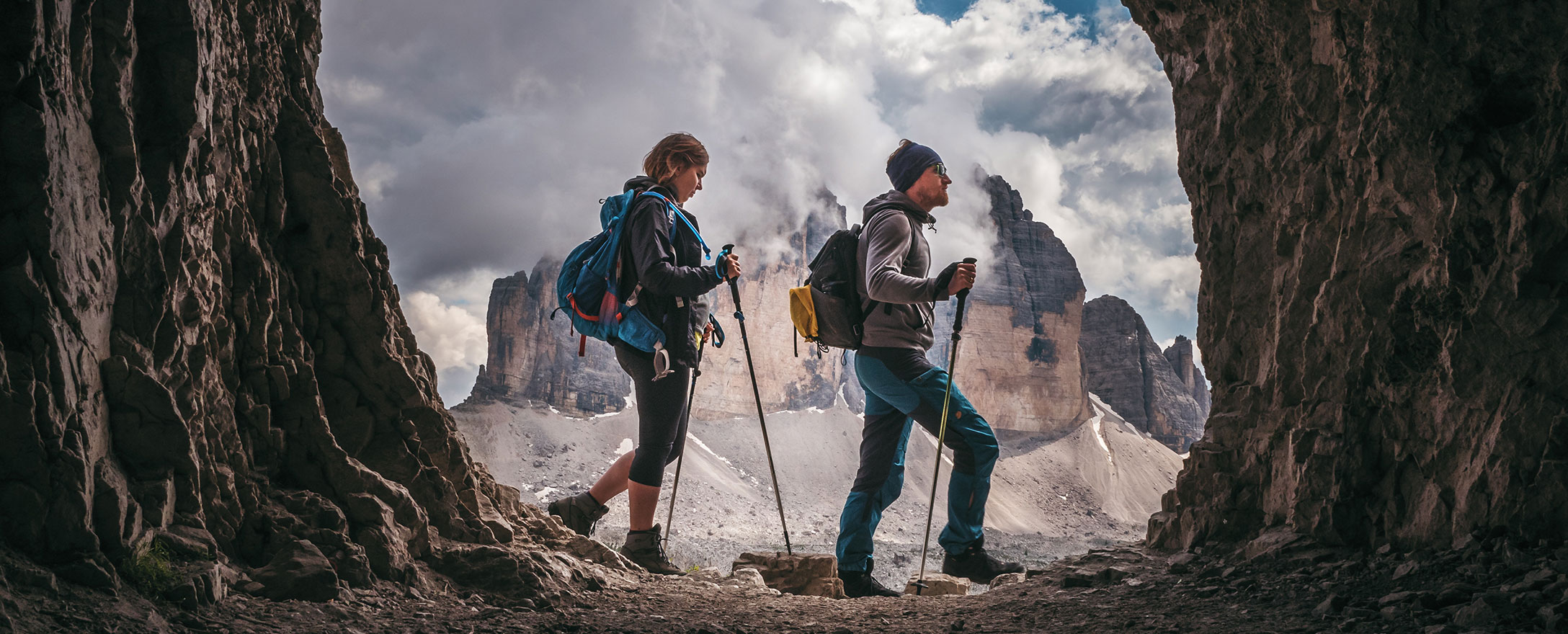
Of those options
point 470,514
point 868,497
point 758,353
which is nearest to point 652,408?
point 470,514

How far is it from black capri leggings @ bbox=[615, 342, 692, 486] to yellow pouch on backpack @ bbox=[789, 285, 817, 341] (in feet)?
3.16

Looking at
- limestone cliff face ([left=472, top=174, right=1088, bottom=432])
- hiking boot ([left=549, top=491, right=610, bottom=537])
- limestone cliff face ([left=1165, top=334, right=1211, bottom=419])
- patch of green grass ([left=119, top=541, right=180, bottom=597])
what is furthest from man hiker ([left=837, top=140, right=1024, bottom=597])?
limestone cliff face ([left=1165, top=334, right=1211, bottom=419])

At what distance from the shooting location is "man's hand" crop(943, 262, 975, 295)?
5.07 meters

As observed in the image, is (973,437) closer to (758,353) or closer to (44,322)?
(44,322)

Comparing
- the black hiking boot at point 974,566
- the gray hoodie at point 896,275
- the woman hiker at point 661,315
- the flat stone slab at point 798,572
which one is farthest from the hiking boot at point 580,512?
the black hiking boot at point 974,566

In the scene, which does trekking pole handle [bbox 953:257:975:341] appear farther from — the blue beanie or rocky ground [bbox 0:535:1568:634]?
rocky ground [bbox 0:535:1568:634]

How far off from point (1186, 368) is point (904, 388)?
80.2 meters

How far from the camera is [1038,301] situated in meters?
75.2

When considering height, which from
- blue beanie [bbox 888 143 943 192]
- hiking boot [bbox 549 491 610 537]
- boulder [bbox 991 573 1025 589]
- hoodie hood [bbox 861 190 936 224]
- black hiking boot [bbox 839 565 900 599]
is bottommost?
black hiking boot [bbox 839 565 900 599]

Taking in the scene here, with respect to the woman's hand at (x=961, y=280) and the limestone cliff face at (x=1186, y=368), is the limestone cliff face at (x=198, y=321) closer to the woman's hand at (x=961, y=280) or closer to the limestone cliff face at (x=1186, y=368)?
the woman's hand at (x=961, y=280)

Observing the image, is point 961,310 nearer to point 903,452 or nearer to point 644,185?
point 903,452

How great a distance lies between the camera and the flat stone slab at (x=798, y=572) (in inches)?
242

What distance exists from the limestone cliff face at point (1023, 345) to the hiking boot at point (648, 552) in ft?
198

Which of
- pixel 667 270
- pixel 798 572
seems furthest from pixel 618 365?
pixel 667 270
